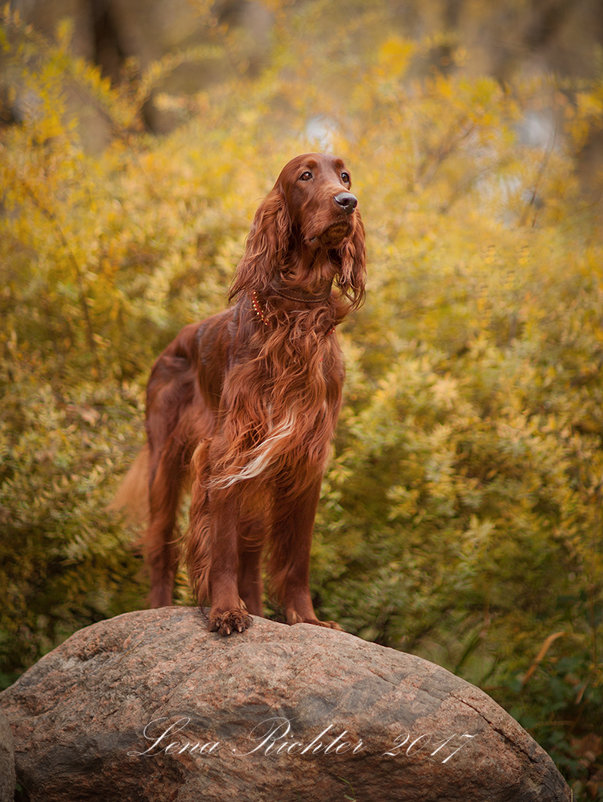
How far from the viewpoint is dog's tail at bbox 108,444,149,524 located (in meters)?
3.33

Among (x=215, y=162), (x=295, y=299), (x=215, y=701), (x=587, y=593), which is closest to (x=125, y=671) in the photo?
(x=215, y=701)

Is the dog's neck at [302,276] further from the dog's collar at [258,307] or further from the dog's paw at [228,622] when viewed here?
the dog's paw at [228,622]

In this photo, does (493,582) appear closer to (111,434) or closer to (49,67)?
(111,434)

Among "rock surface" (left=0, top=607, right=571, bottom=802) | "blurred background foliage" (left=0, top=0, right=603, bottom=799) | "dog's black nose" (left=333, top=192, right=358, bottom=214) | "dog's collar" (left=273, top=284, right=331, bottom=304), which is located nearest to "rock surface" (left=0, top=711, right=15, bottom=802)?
"rock surface" (left=0, top=607, right=571, bottom=802)

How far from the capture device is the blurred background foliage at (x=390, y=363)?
11.1 feet

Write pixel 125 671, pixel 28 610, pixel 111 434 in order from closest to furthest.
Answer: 1. pixel 125 671
2. pixel 28 610
3. pixel 111 434

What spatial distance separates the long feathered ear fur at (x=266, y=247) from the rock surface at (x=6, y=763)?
1535 mm

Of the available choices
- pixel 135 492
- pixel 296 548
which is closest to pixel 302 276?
pixel 296 548

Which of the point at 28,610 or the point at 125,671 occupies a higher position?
the point at 125,671

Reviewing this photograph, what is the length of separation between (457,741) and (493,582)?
1.73 meters

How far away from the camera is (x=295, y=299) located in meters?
2.50

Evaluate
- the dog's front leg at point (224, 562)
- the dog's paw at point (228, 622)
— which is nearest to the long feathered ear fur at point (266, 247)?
the dog's front leg at point (224, 562)

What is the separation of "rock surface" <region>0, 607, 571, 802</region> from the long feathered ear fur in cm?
118

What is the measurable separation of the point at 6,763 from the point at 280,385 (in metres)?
1.42
